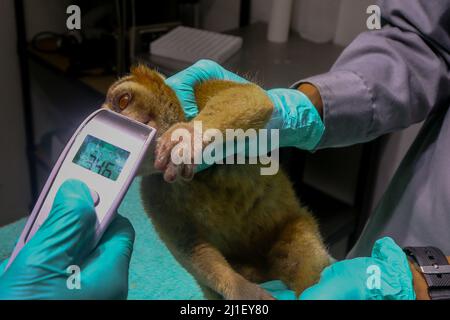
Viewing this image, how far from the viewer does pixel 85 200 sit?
58 cm

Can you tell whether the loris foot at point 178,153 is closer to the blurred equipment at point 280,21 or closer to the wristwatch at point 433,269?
the wristwatch at point 433,269

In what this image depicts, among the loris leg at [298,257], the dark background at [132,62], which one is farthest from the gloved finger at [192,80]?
the dark background at [132,62]

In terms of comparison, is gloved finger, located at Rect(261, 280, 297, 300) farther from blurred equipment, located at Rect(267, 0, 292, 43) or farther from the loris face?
blurred equipment, located at Rect(267, 0, 292, 43)

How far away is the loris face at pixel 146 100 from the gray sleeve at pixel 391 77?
0.27 metres

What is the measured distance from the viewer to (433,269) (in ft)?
2.01


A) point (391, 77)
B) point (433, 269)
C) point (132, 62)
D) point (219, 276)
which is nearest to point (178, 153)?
point (219, 276)

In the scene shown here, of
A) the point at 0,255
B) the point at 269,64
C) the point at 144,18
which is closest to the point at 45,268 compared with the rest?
the point at 0,255

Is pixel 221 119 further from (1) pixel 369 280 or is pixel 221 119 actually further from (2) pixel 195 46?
(2) pixel 195 46

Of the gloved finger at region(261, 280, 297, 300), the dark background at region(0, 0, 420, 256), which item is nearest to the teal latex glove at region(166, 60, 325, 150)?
the gloved finger at region(261, 280, 297, 300)

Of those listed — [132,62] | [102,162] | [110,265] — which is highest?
[102,162]

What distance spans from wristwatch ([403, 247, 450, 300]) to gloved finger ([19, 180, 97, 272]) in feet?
1.35

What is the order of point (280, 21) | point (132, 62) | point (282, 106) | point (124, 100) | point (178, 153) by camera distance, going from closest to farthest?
point (178, 153)
point (124, 100)
point (282, 106)
point (132, 62)
point (280, 21)

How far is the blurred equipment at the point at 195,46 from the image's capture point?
1473 mm

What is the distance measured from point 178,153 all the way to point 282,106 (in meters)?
0.28
